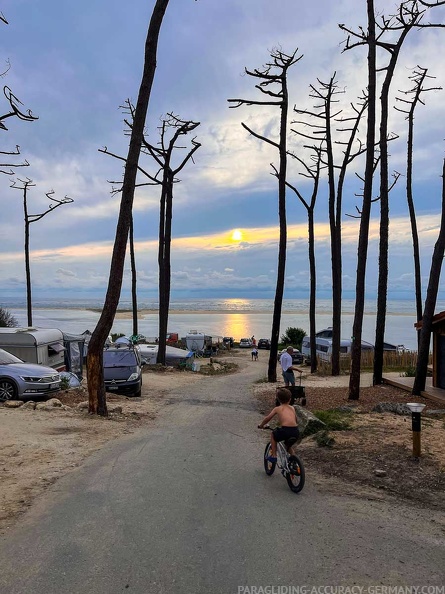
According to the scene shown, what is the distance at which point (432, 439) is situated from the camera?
894 cm

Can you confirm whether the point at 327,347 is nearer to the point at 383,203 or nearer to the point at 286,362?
the point at 383,203

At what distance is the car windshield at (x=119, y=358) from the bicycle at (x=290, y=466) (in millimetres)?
11507

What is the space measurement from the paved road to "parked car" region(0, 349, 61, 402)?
7.24m

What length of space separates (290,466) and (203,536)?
1.93 m

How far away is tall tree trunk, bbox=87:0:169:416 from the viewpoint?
485 inches

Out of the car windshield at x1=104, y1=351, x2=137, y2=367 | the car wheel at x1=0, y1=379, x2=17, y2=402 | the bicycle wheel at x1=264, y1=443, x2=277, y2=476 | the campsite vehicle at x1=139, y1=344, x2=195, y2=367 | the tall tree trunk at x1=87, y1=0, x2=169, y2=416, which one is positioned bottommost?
the campsite vehicle at x1=139, y1=344, x2=195, y2=367

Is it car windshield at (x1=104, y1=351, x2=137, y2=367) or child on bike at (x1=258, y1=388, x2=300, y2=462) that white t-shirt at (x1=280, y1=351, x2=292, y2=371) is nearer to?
car windshield at (x1=104, y1=351, x2=137, y2=367)

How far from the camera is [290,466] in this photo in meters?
6.40

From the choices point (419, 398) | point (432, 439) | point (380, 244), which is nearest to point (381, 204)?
point (380, 244)

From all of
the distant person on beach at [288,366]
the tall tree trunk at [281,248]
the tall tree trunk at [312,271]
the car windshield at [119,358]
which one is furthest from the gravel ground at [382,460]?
the tall tree trunk at [312,271]

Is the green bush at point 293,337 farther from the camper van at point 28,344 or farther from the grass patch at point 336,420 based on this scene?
the grass patch at point 336,420

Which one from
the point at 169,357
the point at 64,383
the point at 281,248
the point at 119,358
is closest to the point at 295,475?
the point at 64,383

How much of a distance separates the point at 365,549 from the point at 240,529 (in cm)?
118

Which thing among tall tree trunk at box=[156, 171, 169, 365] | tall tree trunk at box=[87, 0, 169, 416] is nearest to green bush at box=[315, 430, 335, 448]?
tall tree trunk at box=[87, 0, 169, 416]
